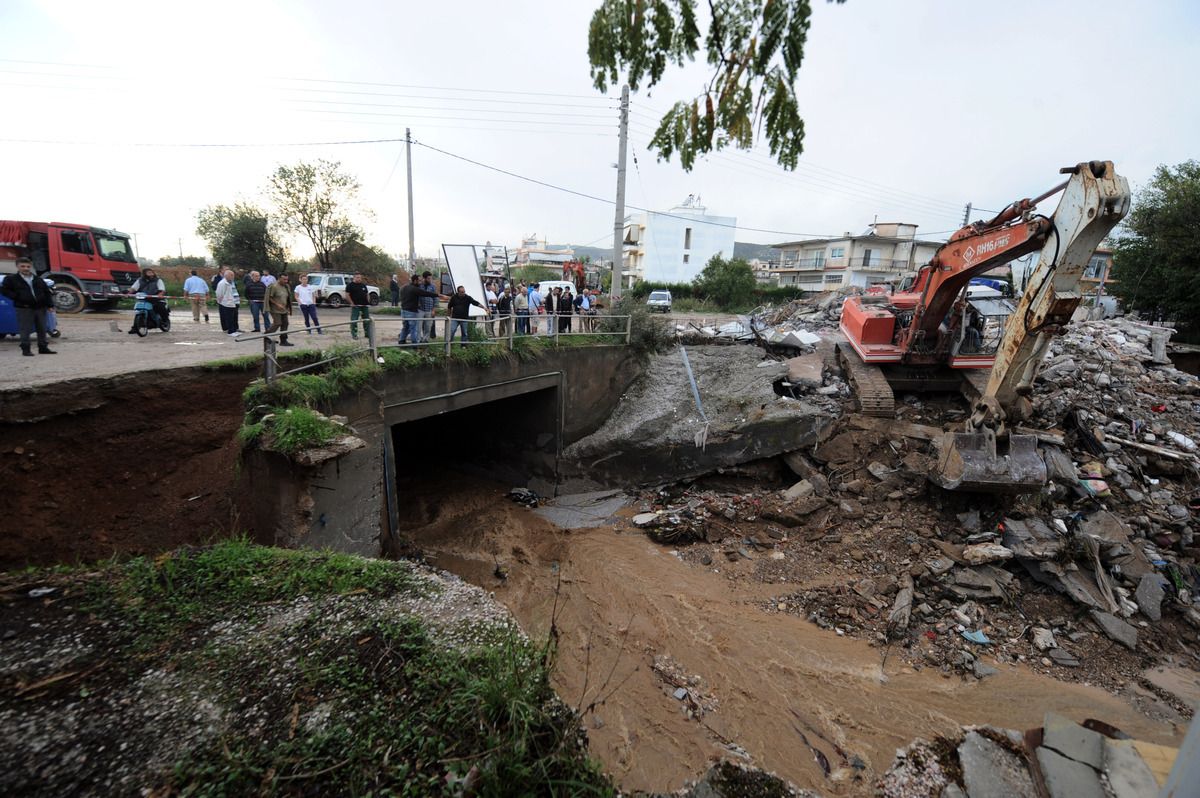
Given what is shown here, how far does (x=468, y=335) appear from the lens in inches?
392

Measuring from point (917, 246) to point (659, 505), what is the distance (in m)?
43.2

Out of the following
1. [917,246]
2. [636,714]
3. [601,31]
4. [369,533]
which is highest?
[917,246]

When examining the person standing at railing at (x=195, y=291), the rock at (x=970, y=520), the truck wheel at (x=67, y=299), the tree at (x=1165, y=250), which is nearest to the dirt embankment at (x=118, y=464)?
the person standing at railing at (x=195, y=291)

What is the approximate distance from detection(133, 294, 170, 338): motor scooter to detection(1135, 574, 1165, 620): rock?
53.6 ft

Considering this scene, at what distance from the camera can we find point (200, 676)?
2469 millimetres

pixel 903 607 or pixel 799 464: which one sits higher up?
pixel 799 464

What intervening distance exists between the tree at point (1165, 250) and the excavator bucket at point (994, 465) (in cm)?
2023

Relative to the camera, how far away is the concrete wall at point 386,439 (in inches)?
248

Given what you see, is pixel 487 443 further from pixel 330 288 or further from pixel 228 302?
pixel 330 288

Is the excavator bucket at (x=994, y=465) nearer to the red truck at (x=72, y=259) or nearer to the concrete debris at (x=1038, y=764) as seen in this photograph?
the concrete debris at (x=1038, y=764)

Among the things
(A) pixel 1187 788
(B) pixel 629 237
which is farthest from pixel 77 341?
(B) pixel 629 237

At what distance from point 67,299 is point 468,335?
1282 centimetres

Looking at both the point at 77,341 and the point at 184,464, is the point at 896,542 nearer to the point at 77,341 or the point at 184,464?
the point at 184,464

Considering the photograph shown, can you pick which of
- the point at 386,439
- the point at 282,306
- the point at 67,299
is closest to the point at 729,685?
the point at 386,439
